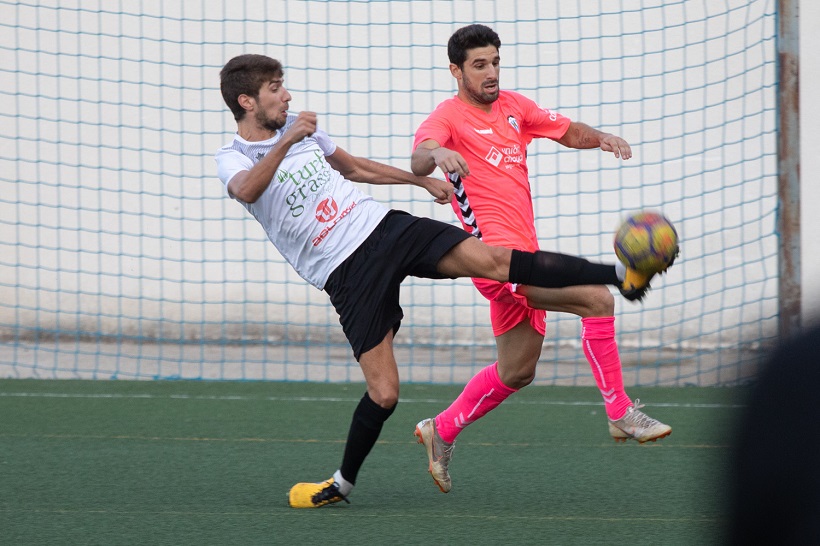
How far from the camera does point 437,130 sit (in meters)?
4.44

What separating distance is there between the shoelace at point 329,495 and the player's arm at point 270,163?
109 cm

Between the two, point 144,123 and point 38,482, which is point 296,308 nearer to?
point 144,123

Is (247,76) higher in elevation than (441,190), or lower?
higher

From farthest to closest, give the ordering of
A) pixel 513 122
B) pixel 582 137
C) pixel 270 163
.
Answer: pixel 582 137
pixel 513 122
pixel 270 163

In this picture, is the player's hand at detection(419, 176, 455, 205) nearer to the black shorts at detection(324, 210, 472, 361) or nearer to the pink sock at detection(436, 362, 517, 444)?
the black shorts at detection(324, 210, 472, 361)

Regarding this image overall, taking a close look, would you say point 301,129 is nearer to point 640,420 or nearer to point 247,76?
point 247,76

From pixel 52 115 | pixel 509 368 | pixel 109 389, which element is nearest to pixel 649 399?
pixel 509 368

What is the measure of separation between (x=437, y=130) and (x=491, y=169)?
0.93 ft

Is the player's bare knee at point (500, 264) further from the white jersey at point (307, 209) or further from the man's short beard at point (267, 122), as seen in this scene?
the man's short beard at point (267, 122)

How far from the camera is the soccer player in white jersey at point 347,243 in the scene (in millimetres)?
4012

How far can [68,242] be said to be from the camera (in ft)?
29.5

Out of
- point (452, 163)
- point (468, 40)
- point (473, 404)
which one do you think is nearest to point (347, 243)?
point (452, 163)

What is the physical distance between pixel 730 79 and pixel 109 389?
466 centimetres

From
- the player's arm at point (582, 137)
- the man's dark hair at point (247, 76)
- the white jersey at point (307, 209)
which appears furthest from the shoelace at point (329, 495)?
the player's arm at point (582, 137)
